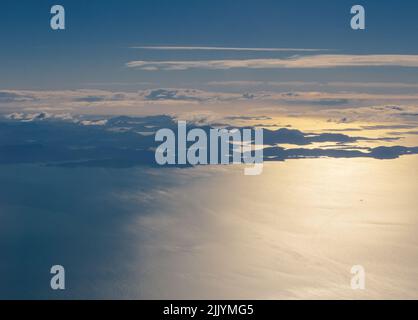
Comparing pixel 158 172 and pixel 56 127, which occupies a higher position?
pixel 56 127

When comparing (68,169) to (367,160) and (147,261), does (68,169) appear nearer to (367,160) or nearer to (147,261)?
(147,261)

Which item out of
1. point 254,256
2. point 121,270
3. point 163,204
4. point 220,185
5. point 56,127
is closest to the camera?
point 121,270

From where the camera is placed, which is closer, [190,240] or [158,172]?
[190,240]

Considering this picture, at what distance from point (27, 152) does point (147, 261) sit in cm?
5919

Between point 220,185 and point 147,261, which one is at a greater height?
point 220,185

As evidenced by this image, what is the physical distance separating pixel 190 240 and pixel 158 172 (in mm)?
36275

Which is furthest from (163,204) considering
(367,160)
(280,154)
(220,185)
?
(367,160)

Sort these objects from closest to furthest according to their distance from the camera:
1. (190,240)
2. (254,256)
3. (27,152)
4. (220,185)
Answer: (254,256)
(190,240)
(220,185)
(27,152)

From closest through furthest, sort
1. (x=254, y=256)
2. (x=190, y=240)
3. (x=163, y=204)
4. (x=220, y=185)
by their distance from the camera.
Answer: (x=254, y=256)
(x=190, y=240)
(x=163, y=204)
(x=220, y=185)

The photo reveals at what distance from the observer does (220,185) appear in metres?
87.4

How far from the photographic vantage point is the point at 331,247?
5806cm

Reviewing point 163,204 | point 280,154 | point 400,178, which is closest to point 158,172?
point 163,204

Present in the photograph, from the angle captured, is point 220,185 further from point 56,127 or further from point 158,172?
point 56,127

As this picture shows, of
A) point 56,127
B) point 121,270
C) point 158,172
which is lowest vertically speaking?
point 121,270
